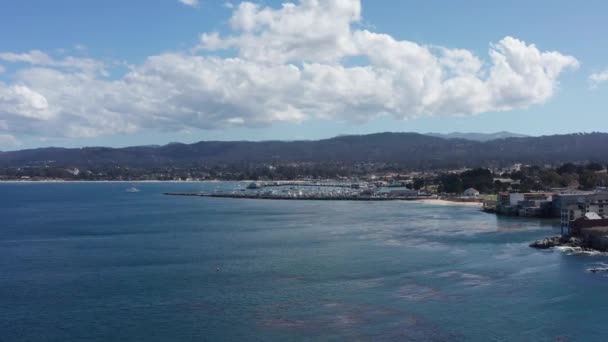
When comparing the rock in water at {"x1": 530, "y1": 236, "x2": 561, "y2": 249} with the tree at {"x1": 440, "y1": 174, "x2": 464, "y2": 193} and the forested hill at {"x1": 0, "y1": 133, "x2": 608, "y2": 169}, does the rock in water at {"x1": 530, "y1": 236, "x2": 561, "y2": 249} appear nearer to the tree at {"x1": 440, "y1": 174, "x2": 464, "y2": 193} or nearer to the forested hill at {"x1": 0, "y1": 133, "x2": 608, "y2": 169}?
the tree at {"x1": 440, "y1": 174, "x2": 464, "y2": 193}

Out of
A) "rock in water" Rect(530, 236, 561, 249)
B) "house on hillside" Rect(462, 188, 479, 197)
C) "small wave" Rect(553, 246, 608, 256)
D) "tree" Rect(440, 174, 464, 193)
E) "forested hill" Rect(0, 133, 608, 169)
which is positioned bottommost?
"small wave" Rect(553, 246, 608, 256)

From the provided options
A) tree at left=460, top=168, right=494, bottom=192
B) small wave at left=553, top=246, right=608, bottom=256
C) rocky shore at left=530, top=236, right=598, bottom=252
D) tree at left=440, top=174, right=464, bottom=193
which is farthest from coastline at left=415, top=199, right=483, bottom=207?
small wave at left=553, top=246, right=608, bottom=256

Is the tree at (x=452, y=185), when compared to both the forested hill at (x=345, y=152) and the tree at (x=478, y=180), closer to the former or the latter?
the tree at (x=478, y=180)

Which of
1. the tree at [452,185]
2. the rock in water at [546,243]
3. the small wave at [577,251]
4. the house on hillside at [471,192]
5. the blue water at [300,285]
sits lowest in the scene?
the blue water at [300,285]

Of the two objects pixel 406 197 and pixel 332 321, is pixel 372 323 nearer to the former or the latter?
pixel 332 321

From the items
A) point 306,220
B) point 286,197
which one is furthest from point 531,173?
point 306,220

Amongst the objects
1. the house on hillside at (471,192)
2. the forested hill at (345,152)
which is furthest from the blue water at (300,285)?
the forested hill at (345,152)
